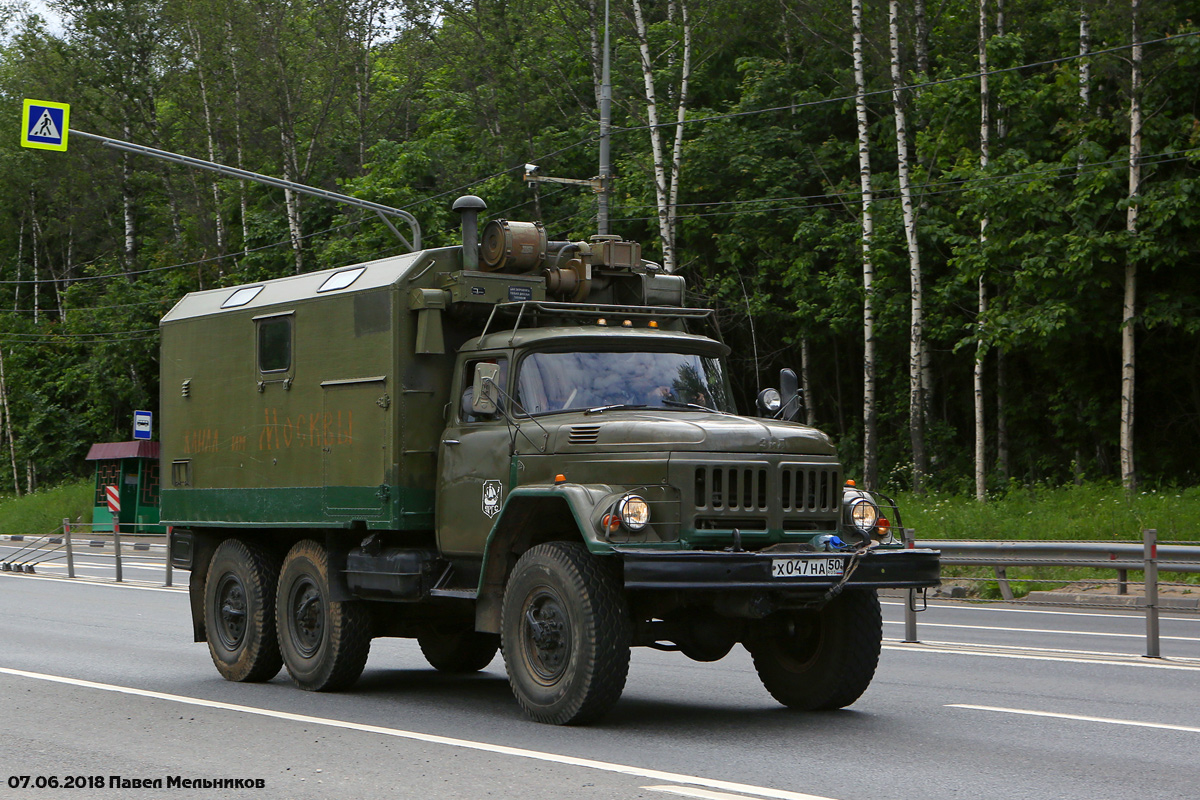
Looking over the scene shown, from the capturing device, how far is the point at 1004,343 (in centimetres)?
2755

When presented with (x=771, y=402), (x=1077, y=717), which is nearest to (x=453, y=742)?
(x=771, y=402)

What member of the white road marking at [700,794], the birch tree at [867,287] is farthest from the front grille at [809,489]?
the birch tree at [867,287]

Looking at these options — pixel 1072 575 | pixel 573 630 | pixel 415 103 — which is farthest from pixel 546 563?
pixel 415 103

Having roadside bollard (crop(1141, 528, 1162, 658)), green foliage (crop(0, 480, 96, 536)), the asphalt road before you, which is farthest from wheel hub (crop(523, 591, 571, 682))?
green foliage (crop(0, 480, 96, 536))

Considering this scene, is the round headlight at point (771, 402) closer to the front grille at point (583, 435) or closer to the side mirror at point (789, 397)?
the side mirror at point (789, 397)

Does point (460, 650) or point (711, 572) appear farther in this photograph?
point (460, 650)

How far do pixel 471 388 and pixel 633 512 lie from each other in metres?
2.26

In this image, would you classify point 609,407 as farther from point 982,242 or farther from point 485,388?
point 982,242

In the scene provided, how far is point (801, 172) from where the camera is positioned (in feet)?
119

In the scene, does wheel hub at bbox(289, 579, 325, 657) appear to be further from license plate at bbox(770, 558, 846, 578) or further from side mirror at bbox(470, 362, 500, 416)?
license plate at bbox(770, 558, 846, 578)

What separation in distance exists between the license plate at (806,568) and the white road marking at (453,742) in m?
1.62

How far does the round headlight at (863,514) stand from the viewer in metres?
9.91

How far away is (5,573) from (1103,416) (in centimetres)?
2221

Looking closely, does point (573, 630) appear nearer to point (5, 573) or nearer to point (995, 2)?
point (5, 573)
